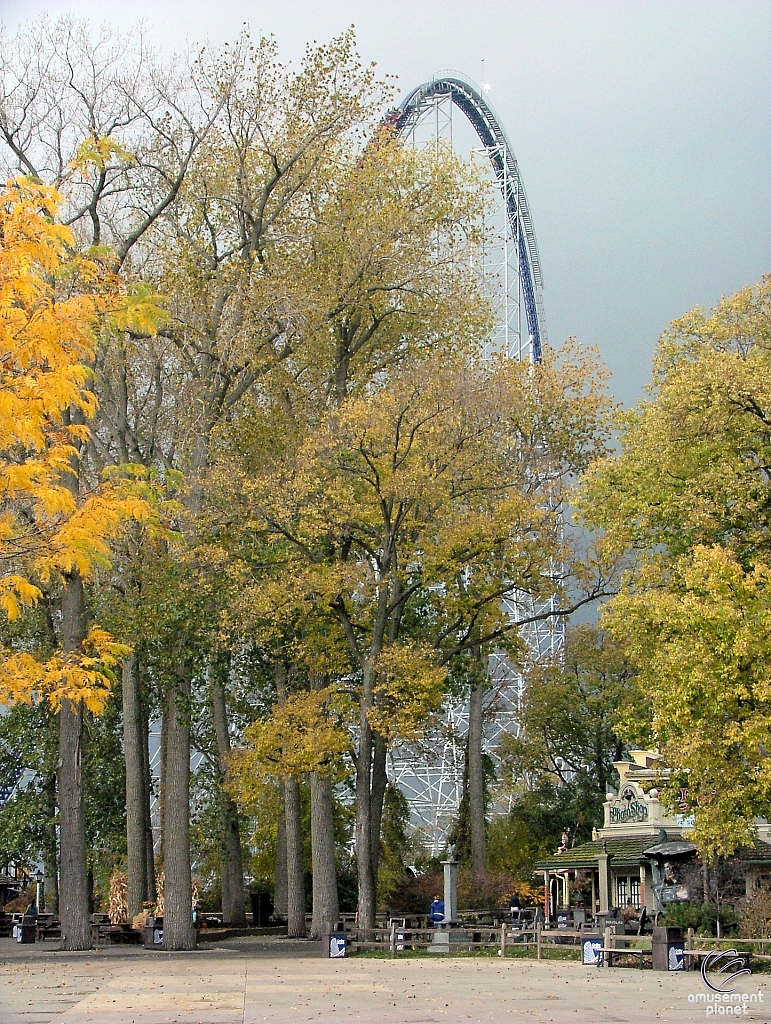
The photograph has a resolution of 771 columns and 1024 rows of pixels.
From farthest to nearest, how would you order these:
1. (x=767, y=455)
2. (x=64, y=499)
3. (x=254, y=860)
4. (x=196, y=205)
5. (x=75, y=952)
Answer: (x=254, y=860)
(x=196, y=205)
(x=75, y=952)
(x=767, y=455)
(x=64, y=499)

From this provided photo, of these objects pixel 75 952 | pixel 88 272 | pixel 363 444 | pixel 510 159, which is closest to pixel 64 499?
pixel 88 272

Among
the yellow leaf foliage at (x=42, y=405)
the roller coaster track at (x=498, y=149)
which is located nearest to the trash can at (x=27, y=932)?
the yellow leaf foliage at (x=42, y=405)

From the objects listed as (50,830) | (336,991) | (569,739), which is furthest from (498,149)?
(336,991)

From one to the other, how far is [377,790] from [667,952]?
29.5 ft

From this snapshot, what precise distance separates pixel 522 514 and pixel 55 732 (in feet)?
70.5

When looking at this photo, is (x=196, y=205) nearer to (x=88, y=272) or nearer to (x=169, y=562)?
(x=169, y=562)

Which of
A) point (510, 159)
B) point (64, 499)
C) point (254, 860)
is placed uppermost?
point (510, 159)

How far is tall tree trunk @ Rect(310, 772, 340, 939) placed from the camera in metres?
27.9

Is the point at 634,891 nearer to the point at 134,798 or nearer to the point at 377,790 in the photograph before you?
the point at 377,790

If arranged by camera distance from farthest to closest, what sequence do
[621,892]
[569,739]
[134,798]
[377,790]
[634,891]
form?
1. [569,739]
2. [621,892]
3. [634,891]
4. [134,798]
5. [377,790]

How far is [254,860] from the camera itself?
4659 cm

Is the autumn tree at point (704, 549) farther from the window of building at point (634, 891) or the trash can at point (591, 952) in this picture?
the window of building at point (634, 891)

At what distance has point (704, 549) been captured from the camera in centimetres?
2117

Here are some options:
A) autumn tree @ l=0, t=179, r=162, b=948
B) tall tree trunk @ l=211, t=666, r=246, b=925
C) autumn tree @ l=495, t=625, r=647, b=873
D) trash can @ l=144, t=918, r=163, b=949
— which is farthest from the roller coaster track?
autumn tree @ l=0, t=179, r=162, b=948
